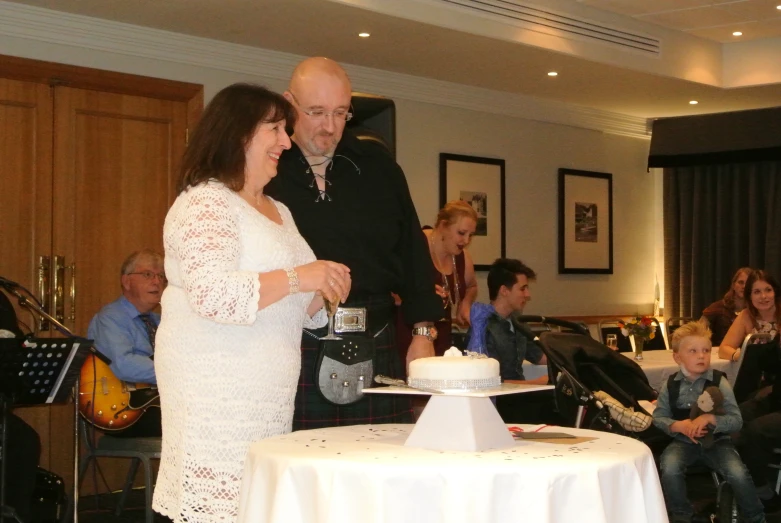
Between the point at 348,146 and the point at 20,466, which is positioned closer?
the point at 348,146

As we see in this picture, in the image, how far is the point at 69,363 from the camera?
391 centimetres

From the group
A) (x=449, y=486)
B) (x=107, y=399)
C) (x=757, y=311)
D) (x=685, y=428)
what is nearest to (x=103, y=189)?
(x=107, y=399)

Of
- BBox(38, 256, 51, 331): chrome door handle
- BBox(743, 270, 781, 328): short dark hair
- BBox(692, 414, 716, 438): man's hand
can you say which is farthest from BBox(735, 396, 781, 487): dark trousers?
BBox(38, 256, 51, 331): chrome door handle

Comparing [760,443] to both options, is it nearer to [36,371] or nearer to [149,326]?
[149,326]

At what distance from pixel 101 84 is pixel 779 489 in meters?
4.27

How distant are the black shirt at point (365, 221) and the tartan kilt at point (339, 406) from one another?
0.13 metres

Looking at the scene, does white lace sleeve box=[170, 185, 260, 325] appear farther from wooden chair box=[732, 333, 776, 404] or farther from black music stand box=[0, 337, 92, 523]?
wooden chair box=[732, 333, 776, 404]

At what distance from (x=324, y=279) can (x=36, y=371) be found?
2178 millimetres

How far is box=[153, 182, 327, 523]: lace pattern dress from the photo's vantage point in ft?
6.79

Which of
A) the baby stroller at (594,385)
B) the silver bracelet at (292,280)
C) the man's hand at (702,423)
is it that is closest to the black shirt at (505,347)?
the baby stroller at (594,385)

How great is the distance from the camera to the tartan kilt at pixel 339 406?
99.0 inches

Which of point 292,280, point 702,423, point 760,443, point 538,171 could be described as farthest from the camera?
point 538,171

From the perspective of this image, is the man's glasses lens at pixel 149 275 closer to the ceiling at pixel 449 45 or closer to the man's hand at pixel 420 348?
the ceiling at pixel 449 45

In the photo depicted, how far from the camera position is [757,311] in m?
6.39
